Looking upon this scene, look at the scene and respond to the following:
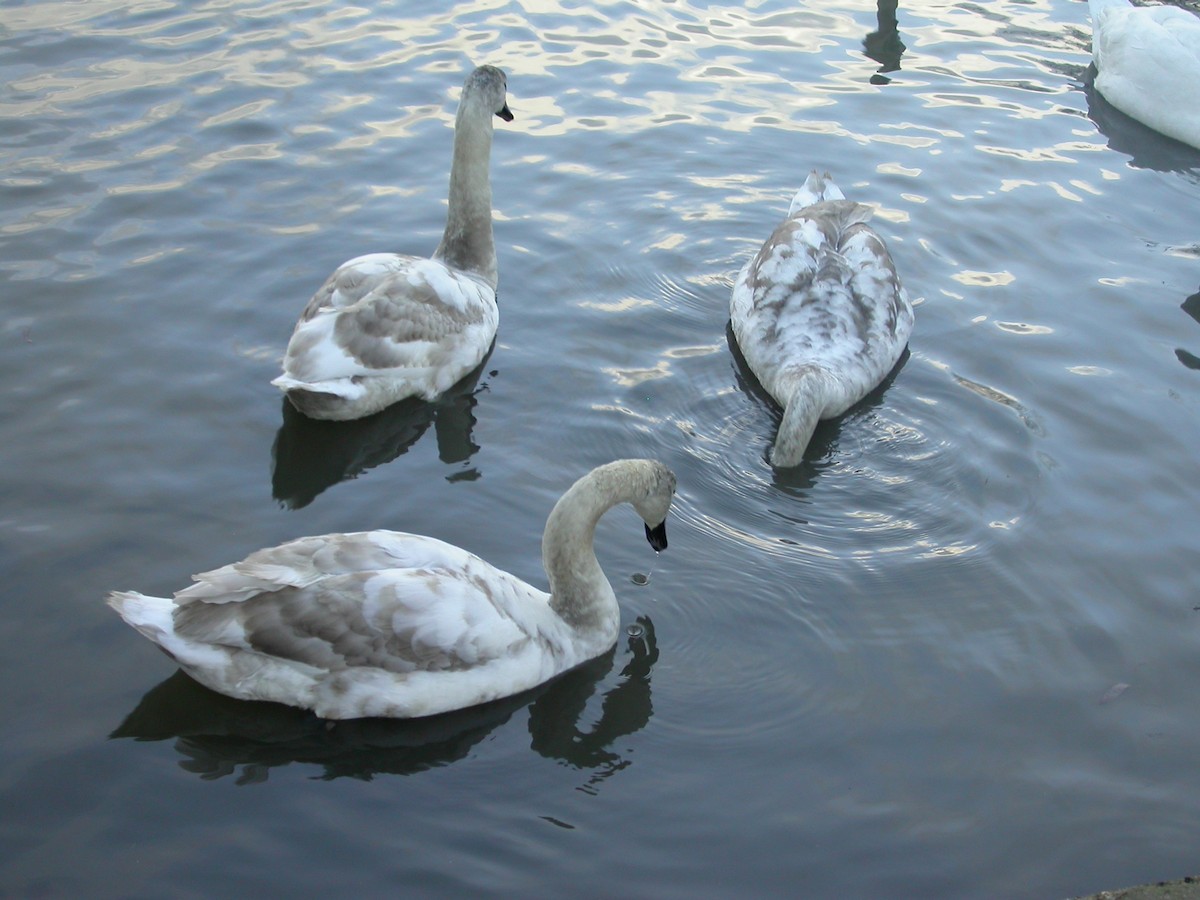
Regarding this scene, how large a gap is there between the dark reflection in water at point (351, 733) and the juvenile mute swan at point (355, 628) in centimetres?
8

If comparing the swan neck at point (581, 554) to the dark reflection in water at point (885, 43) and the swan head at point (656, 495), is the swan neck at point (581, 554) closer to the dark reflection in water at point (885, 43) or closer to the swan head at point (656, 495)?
the swan head at point (656, 495)

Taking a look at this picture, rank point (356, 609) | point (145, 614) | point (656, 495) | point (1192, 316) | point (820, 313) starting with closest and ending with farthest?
1. point (145, 614)
2. point (356, 609)
3. point (656, 495)
4. point (820, 313)
5. point (1192, 316)

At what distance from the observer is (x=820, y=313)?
31.4 feet

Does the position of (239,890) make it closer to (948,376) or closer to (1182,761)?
(1182,761)

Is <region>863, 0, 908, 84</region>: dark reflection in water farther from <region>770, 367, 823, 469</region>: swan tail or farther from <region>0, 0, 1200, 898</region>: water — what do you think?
<region>770, 367, 823, 469</region>: swan tail

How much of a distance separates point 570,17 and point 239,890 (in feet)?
39.7

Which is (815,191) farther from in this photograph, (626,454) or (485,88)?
(626,454)

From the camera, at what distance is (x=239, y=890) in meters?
5.10

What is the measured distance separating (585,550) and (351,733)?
1.45 metres

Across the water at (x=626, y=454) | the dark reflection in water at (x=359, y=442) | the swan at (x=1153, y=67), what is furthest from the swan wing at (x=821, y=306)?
the swan at (x=1153, y=67)

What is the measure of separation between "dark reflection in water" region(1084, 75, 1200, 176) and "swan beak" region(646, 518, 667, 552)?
27.6ft

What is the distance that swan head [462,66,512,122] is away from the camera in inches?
385

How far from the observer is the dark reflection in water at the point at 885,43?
14.3 metres

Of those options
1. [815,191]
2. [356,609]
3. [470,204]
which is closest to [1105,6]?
[815,191]
